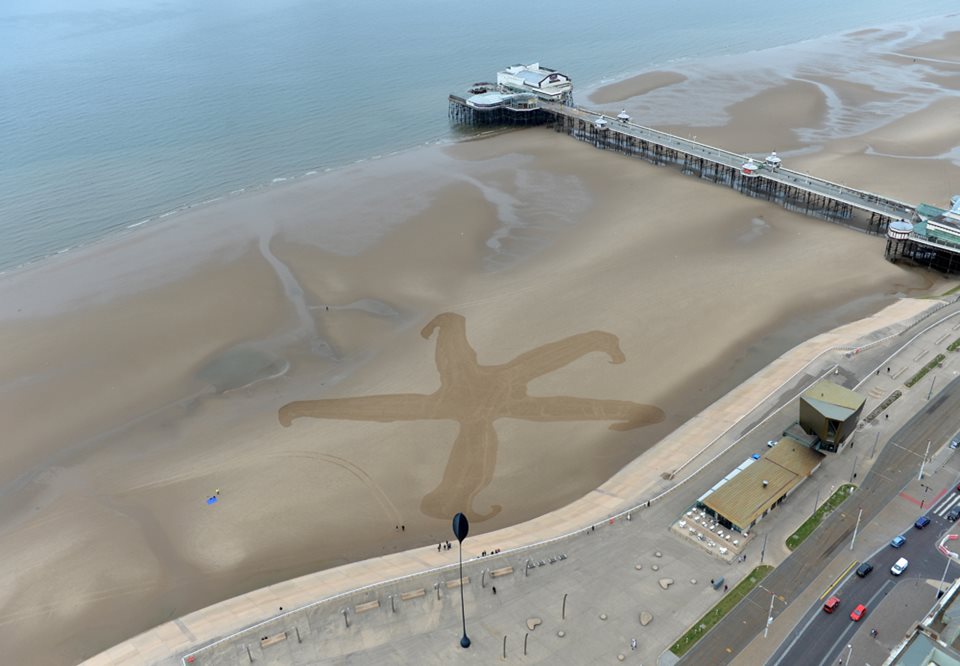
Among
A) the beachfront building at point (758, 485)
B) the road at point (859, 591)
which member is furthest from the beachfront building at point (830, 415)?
the road at point (859, 591)

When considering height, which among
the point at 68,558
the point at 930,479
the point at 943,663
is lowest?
the point at 68,558

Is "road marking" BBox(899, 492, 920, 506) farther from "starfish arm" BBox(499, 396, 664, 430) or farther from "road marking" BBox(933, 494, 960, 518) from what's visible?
"starfish arm" BBox(499, 396, 664, 430)

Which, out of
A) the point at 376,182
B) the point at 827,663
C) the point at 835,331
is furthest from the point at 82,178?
the point at 827,663

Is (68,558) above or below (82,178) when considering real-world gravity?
below

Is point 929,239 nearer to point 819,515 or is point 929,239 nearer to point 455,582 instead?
point 819,515

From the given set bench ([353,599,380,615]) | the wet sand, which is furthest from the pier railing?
bench ([353,599,380,615])

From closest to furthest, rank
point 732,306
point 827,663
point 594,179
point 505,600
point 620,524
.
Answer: point 827,663 < point 505,600 < point 620,524 < point 732,306 < point 594,179

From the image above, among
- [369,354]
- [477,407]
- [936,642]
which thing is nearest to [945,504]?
[936,642]

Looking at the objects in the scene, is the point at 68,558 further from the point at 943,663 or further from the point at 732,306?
the point at 732,306
